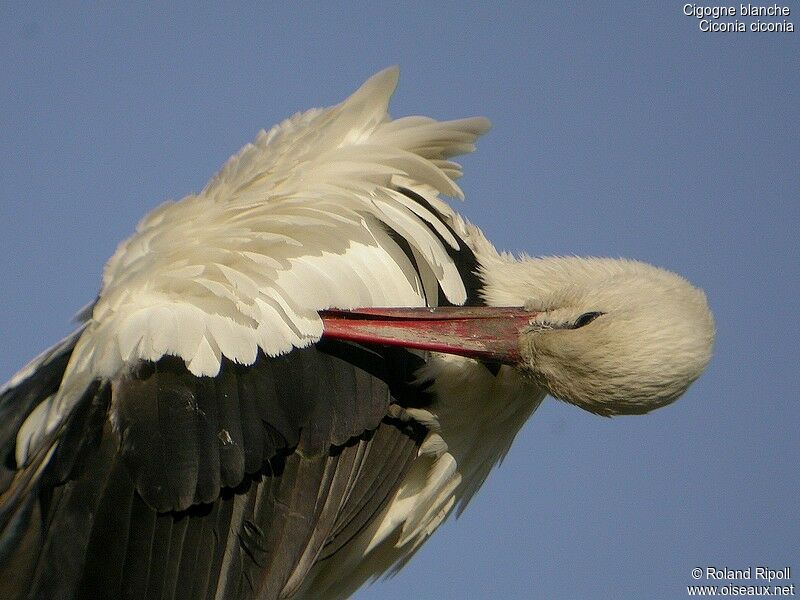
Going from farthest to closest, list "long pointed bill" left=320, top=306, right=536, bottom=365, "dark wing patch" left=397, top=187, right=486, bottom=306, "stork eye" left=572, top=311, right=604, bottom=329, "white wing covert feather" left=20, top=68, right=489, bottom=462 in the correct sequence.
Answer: "dark wing patch" left=397, top=187, right=486, bottom=306 < "stork eye" left=572, top=311, right=604, bottom=329 < "long pointed bill" left=320, top=306, right=536, bottom=365 < "white wing covert feather" left=20, top=68, right=489, bottom=462

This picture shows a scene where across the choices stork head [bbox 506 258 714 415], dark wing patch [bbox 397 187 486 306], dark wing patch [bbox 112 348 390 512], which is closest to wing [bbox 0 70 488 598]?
dark wing patch [bbox 112 348 390 512]

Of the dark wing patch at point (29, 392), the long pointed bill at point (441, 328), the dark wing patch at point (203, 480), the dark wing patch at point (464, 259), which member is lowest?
the dark wing patch at point (203, 480)

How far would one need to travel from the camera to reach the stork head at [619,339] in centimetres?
475

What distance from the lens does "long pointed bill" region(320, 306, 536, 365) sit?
185 inches

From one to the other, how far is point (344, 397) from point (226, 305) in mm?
497

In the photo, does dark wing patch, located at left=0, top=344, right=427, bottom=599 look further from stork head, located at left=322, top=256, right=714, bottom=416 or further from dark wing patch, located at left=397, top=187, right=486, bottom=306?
dark wing patch, located at left=397, top=187, right=486, bottom=306

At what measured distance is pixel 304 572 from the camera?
479 cm

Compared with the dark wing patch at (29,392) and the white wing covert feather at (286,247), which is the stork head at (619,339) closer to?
the white wing covert feather at (286,247)

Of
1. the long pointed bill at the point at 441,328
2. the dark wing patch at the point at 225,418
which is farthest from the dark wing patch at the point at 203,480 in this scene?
the long pointed bill at the point at 441,328

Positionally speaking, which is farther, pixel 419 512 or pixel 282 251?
pixel 419 512

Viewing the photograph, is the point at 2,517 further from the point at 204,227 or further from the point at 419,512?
the point at 419,512

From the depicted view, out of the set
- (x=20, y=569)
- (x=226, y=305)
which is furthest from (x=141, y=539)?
(x=226, y=305)

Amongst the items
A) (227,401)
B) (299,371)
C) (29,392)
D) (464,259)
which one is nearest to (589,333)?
(464,259)

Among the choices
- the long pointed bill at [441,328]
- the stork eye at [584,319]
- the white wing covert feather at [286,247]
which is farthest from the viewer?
the stork eye at [584,319]
